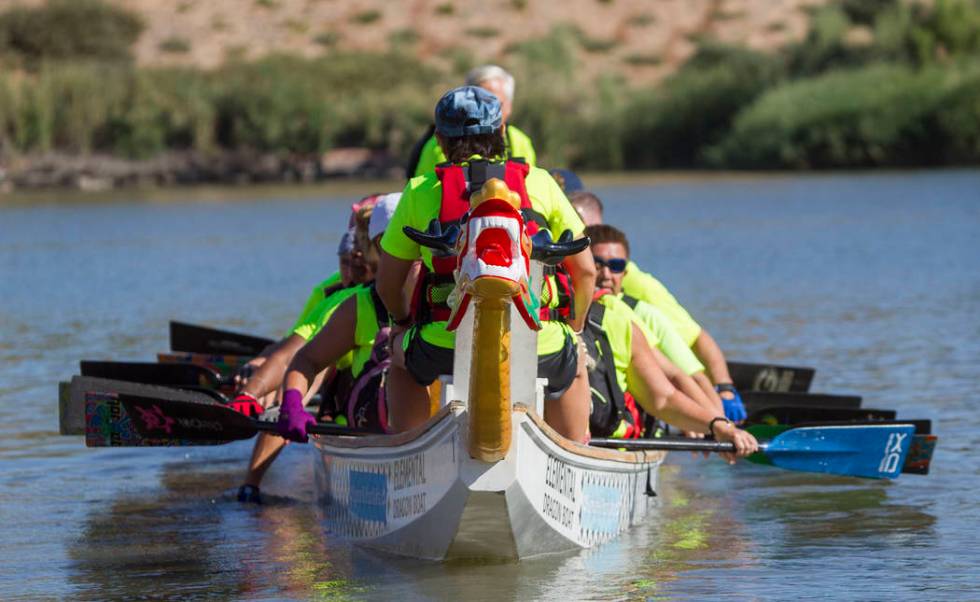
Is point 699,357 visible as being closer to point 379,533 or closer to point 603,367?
point 603,367

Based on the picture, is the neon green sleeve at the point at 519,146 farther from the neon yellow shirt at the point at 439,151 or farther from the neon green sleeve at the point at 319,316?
the neon green sleeve at the point at 319,316

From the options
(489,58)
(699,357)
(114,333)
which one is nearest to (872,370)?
(699,357)

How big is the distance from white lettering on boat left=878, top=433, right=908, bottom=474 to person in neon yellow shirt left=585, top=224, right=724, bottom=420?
2.93 ft

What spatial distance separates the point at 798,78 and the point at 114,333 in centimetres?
4221

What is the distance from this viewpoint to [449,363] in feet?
23.3

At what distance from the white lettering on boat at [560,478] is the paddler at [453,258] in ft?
0.97

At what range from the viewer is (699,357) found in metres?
10.6

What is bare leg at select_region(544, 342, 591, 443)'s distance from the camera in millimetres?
7586

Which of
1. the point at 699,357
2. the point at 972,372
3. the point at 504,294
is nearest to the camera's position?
the point at 504,294

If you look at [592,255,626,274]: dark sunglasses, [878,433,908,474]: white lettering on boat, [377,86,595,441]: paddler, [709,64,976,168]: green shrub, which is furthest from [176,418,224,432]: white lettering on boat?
[709,64,976,168]: green shrub

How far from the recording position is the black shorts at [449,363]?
711 cm

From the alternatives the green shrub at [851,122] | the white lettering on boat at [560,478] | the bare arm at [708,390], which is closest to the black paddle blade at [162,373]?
the bare arm at [708,390]

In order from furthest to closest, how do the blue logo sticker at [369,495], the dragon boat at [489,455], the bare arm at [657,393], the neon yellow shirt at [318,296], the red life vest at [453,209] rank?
the neon yellow shirt at [318,296] < the bare arm at [657,393] < the blue logo sticker at [369,495] < the red life vest at [453,209] < the dragon boat at [489,455]

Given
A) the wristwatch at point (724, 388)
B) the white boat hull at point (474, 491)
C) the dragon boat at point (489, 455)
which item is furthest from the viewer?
the wristwatch at point (724, 388)
